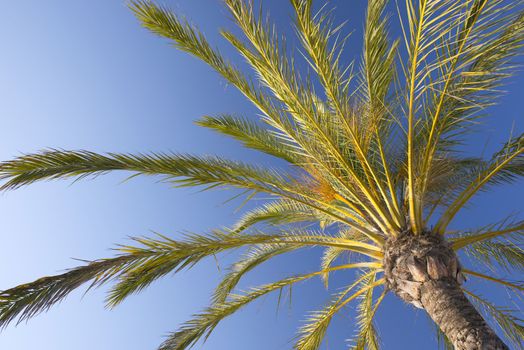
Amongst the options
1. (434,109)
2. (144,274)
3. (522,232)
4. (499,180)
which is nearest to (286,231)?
(144,274)

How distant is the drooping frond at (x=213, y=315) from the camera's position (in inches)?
213

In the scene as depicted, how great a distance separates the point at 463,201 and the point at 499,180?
5.56 feet

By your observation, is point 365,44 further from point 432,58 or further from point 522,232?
point 522,232

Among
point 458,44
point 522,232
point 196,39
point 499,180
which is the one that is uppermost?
point 196,39

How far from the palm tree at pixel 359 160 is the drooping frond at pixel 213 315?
0.05 feet

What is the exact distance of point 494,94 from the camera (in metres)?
5.31

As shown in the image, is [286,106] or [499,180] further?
[499,180]

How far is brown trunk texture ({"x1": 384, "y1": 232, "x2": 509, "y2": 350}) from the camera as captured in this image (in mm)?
4203

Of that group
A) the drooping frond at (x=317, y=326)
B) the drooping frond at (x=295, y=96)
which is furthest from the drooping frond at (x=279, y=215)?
the drooping frond at (x=317, y=326)

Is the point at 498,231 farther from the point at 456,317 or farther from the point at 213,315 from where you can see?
the point at 213,315

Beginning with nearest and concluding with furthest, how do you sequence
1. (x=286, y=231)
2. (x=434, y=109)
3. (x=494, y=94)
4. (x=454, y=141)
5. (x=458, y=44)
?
(x=458, y=44), (x=494, y=94), (x=434, y=109), (x=286, y=231), (x=454, y=141)

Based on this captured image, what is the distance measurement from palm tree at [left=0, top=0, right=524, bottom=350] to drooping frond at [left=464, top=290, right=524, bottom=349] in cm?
2

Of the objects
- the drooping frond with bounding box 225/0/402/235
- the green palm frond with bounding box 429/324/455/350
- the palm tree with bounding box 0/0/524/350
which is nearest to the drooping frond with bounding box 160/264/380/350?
the palm tree with bounding box 0/0/524/350

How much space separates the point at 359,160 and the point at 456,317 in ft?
7.44
